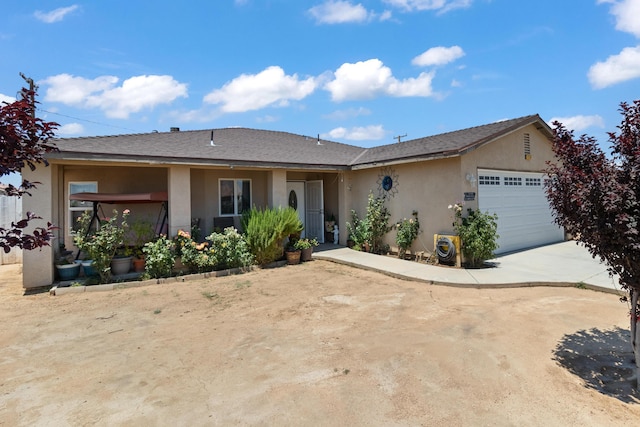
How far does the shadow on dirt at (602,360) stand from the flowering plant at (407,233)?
5.45 metres

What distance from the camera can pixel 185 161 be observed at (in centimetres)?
871

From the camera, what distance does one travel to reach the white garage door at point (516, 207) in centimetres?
966

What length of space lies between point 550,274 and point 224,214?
9305 millimetres

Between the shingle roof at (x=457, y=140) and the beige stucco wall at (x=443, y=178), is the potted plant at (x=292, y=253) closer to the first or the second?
the beige stucco wall at (x=443, y=178)

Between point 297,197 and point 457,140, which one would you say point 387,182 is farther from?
point 297,197

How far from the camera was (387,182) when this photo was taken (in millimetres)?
10977

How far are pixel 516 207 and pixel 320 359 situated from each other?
9311mm

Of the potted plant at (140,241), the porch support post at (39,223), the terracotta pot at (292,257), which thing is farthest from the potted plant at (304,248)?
the porch support post at (39,223)

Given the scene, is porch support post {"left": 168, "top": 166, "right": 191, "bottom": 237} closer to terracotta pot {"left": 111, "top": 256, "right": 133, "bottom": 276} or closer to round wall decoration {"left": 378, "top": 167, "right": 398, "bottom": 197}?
terracotta pot {"left": 111, "top": 256, "right": 133, "bottom": 276}

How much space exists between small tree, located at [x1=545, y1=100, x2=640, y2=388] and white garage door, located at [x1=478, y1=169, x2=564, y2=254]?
19.0ft

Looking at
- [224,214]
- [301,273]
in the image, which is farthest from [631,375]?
[224,214]

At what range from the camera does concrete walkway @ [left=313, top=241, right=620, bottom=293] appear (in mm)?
6988

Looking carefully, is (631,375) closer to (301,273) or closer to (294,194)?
(301,273)

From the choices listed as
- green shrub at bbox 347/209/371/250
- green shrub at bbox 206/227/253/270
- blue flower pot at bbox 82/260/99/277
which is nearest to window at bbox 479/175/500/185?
green shrub at bbox 347/209/371/250
